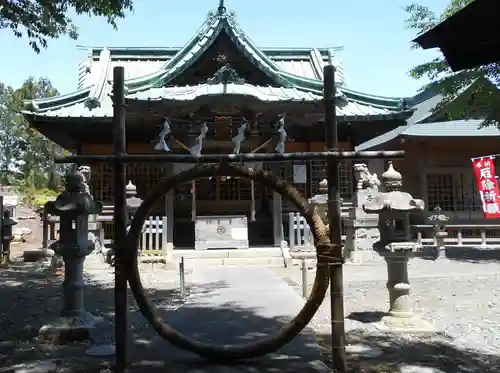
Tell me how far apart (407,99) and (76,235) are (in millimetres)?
12022

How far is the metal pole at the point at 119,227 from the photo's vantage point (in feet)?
14.3

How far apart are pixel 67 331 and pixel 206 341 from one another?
173 cm

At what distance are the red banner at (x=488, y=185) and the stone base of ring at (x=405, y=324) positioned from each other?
10217mm

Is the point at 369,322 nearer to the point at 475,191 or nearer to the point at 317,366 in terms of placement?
the point at 317,366

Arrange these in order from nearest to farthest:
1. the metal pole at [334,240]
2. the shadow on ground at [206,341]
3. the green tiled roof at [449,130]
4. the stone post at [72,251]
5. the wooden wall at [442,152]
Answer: the metal pole at [334,240] < the shadow on ground at [206,341] < the stone post at [72,251] < the green tiled roof at [449,130] < the wooden wall at [442,152]

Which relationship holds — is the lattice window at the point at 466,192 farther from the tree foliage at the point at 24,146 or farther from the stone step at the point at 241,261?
the tree foliage at the point at 24,146

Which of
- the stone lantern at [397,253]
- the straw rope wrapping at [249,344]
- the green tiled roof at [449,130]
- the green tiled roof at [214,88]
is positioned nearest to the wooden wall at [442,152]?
the green tiled roof at [449,130]

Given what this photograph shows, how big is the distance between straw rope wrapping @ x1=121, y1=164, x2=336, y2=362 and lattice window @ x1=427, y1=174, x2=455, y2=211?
17995 mm

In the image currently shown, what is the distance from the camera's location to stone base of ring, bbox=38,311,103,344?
219 inches

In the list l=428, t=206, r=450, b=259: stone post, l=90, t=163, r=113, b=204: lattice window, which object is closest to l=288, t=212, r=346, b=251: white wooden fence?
l=428, t=206, r=450, b=259: stone post

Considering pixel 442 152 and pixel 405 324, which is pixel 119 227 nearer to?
pixel 405 324

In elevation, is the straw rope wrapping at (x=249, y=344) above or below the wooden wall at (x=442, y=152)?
below

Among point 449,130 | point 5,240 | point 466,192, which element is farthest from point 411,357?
point 466,192

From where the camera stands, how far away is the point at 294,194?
4.55 m
